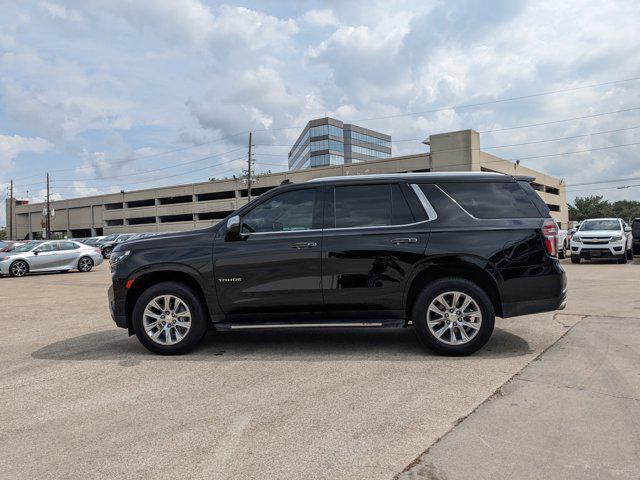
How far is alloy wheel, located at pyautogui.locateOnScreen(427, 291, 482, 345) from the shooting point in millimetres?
5312

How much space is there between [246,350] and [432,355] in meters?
2.13

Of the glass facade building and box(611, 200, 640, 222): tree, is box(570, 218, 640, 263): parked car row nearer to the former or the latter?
the glass facade building

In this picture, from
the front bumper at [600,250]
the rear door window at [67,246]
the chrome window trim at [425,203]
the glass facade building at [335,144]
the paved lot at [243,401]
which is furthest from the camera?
the glass facade building at [335,144]

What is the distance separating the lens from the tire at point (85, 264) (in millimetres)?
21031

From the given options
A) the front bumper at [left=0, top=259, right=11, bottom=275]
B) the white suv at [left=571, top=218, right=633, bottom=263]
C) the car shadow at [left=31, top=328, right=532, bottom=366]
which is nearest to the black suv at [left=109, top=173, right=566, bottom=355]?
the car shadow at [left=31, top=328, right=532, bottom=366]

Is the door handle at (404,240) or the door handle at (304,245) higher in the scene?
the door handle at (404,240)

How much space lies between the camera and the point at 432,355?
17.8 ft

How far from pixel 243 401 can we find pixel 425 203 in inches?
115

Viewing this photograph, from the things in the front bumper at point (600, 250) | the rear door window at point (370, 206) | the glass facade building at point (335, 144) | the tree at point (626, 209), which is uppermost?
the glass facade building at point (335, 144)

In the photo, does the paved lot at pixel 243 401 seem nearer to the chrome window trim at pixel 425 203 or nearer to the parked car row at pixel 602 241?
the chrome window trim at pixel 425 203

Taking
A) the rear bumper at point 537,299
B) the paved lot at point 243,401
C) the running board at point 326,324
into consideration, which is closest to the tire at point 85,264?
the paved lot at point 243,401

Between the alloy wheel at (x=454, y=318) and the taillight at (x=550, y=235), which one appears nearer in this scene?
the alloy wheel at (x=454, y=318)

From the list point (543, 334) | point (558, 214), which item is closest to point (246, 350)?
point (543, 334)

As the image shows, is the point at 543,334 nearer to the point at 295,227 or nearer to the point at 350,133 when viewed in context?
the point at 295,227
